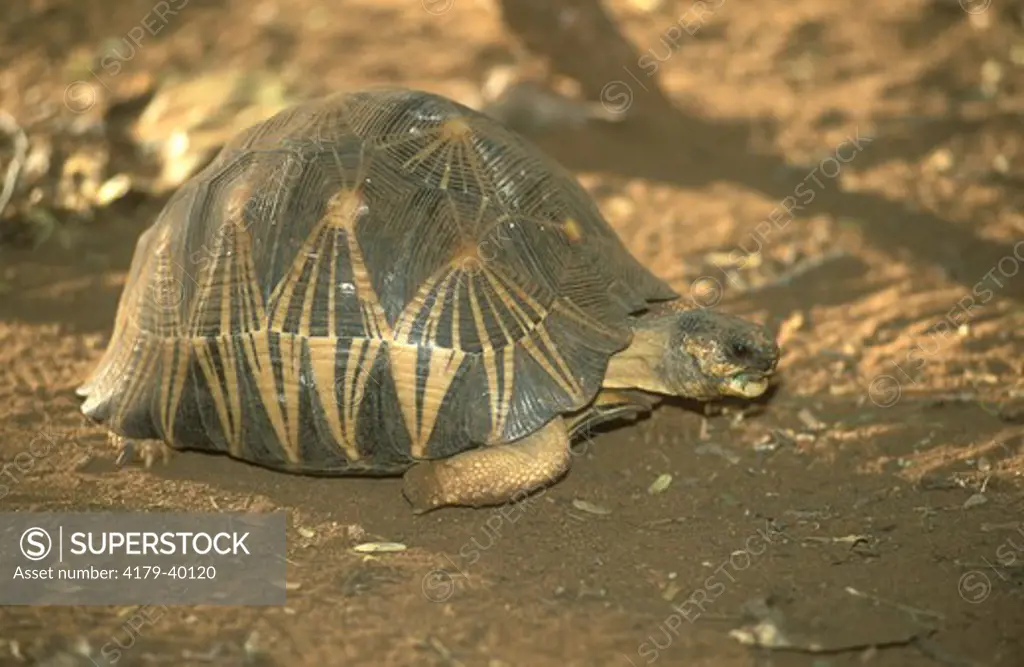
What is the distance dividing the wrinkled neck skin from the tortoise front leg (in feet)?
1.64

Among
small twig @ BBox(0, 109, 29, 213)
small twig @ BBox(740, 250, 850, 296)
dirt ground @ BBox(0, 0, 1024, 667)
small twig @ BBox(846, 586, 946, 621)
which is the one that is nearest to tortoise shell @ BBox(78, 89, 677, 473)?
dirt ground @ BBox(0, 0, 1024, 667)

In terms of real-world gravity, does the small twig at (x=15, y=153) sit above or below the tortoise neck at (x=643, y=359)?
above

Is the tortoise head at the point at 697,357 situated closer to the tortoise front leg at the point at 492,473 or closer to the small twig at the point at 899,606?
the tortoise front leg at the point at 492,473

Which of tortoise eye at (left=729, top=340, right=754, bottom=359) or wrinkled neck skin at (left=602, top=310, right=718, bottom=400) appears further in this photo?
wrinkled neck skin at (left=602, top=310, right=718, bottom=400)

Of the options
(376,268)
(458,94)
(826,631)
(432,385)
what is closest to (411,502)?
(432,385)

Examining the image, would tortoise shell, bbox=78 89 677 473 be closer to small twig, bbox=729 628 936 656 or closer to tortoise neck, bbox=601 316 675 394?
tortoise neck, bbox=601 316 675 394

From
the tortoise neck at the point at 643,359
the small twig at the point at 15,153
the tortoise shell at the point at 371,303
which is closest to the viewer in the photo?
the tortoise shell at the point at 371,303

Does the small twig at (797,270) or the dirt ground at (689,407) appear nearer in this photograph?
the dirt ground at (689,407)

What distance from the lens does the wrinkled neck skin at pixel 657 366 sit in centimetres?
516

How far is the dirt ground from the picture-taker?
4391mm

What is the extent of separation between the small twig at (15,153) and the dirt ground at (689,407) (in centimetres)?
24

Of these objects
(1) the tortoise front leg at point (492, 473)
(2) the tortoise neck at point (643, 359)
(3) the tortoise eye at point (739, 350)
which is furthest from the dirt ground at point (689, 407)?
(3) the tortoise eye at point (739, 350)

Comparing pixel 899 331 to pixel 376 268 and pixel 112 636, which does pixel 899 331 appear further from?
pixel 112 636

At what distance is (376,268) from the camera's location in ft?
15.9
